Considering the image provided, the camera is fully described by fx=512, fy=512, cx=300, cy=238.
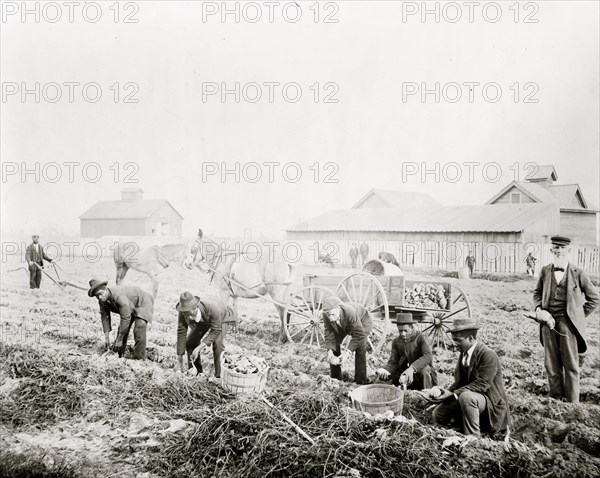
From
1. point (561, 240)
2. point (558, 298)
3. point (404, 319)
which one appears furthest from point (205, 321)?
point (561, 240)

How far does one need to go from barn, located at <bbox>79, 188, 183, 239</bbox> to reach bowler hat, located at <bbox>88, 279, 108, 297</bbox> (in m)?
0.51

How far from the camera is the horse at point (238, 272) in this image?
17.9 feet

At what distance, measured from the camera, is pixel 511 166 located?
472 cm

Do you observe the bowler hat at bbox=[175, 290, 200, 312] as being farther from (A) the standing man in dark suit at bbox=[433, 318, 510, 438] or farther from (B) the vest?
(B) the vest

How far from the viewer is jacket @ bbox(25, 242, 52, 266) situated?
6035 millimetres

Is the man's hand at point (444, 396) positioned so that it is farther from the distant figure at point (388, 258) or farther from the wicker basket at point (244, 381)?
the wicker basket at point (244, 381)

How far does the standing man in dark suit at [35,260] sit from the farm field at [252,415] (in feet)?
1.57

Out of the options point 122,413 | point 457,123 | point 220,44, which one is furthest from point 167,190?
point 457,123

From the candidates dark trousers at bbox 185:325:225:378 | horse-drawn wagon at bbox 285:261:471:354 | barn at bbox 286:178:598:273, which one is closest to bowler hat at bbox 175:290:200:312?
dark trousers at bbox 185:325:225:378

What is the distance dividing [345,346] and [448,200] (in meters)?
1.73

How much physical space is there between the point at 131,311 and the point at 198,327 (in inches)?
33.4

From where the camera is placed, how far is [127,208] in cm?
556

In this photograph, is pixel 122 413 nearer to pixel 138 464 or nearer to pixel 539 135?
pixel 138 464
